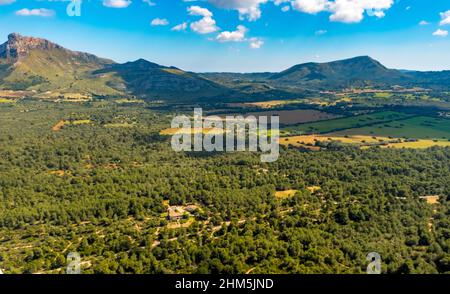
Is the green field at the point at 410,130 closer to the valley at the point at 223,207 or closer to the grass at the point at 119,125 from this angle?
the valley at the point at 223,207

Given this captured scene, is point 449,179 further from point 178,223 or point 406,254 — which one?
point 178,223

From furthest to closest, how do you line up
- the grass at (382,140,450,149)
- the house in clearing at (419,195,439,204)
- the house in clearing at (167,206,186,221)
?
1. the grass at (382,140,450,149)
2. the house in clearing at (419,195,439,204)
3. the house in clearing at (167,206,186,221)

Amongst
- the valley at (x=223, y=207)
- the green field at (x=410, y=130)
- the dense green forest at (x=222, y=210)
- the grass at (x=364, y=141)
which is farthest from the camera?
the green field at (x=410, y=130)

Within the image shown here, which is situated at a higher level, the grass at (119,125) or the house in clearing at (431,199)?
the grass at (119,125)

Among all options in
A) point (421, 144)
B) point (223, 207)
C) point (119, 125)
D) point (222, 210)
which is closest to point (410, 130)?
point (421, 144)

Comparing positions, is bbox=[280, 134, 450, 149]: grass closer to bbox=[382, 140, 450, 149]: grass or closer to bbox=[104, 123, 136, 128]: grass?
bbox=[382, 140, 450, 149]: grass

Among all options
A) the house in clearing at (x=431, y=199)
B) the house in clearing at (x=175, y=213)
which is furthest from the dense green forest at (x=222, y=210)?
the house in clearing at (x=431, y=199)

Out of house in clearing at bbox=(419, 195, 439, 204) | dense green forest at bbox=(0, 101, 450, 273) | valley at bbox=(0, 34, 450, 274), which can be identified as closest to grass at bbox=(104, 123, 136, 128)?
valley at bbox=(0, 34, 450, 274)

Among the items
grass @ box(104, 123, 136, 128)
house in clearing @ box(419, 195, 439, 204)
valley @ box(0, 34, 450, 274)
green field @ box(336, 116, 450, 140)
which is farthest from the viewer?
grass @ box(104, 123, 136, 128)

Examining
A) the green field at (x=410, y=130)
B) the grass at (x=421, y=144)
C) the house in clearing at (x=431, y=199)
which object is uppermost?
the green field at (x=410, y=130)
